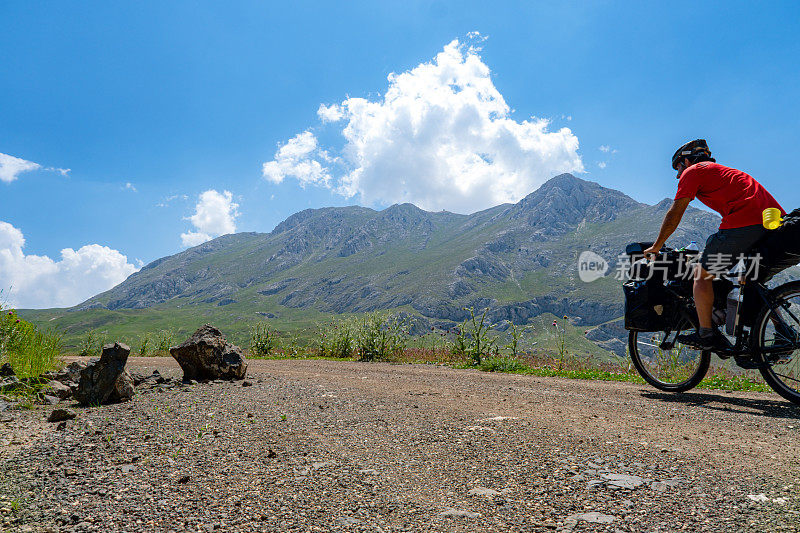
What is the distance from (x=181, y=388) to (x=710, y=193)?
8145mm

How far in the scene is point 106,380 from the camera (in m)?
5.73

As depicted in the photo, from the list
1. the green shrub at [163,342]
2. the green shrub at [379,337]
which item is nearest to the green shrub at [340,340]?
the green shrub at [379,337]

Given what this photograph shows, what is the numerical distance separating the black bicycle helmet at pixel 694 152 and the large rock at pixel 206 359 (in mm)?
8039

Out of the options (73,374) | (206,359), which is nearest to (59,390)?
(73,374)

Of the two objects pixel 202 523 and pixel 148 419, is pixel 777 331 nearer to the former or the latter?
pixel 202 523

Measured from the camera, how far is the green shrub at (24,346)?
22.4ft

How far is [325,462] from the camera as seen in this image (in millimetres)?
3279

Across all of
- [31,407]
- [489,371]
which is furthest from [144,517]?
[489,371]

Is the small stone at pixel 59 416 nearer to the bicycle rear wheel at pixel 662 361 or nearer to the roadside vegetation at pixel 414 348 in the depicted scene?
the roadside vegetation at pixel 414 348

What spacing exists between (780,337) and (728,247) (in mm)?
1300

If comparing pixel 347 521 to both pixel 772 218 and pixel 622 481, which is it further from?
pixel 772 218

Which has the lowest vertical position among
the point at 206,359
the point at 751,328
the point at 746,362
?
the point at 206,359

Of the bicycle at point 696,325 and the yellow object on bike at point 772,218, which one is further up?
the yellow object on bike at point 772,218

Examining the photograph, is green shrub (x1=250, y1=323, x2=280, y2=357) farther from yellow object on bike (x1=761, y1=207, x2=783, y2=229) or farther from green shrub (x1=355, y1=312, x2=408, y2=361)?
yellow object on bike (x1=761, y1=207, x2=783, y2=229)
